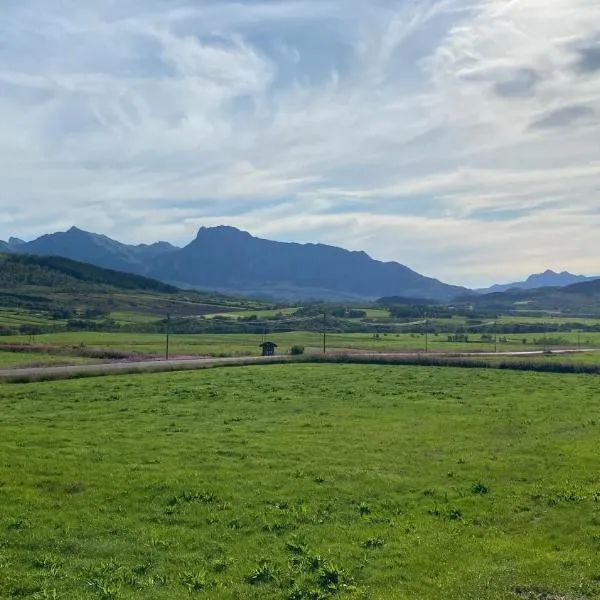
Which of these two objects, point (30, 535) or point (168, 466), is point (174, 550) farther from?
point (168, 466)

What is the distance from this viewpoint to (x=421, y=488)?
64.9 feet

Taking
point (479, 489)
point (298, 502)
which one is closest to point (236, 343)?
point (479, 489)

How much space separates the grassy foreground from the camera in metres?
13.5

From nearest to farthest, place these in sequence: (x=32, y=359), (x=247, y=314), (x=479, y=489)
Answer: (x=479, y=489) < (x=32, y=359) < (x=247, y=314)

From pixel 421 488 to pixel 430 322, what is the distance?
6300 inches

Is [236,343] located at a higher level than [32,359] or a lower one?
lower

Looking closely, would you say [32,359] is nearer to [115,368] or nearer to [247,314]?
[115,368]

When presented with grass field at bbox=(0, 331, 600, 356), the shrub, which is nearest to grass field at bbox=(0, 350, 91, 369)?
grass field at bbox=(0, 331, 600, 356)

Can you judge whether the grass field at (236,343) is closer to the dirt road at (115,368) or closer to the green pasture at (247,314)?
the dirt road at (115,368)

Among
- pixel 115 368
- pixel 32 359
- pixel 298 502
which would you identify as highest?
pixel 298 502

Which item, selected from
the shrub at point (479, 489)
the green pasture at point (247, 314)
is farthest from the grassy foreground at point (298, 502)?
the green pasture at point (247, 314)

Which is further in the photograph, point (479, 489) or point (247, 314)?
point (247, 314)

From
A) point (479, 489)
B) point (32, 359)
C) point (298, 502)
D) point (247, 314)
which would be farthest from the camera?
point (247, 314)

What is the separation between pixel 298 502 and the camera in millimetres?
18375
